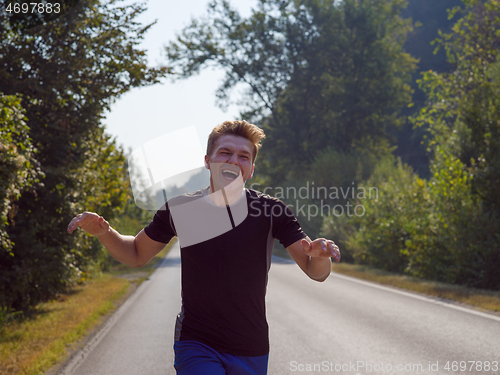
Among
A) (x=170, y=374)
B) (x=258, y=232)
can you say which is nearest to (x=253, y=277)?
(x=258, y=232)

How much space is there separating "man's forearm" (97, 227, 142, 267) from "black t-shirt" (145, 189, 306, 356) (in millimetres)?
329

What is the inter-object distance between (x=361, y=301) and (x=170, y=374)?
24.0ft

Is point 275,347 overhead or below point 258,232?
below

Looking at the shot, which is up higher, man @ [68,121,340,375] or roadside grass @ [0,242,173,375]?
man @ [68,121,340,375]

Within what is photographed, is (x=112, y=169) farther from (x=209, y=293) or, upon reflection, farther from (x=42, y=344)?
(x=209, y=293)

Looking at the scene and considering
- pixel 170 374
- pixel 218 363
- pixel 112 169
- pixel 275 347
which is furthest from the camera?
pixel 112 169

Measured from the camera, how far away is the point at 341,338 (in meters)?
8.88

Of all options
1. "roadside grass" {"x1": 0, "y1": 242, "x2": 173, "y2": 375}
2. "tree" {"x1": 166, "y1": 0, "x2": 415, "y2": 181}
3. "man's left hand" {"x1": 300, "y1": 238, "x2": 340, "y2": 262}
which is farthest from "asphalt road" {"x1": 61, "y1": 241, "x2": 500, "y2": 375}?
"tree" {"x1": 166, "y1": 0, "x2": 415, "y2": 181}

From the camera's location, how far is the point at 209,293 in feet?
9.95

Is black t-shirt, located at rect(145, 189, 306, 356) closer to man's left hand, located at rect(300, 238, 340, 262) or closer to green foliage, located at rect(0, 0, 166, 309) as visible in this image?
man's left hand, located at rect(300, 238, 340, 262)

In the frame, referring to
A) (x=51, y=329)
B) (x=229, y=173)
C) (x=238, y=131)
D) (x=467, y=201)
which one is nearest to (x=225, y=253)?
(x=229, y=173)

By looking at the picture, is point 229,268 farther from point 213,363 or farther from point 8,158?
point 8,158

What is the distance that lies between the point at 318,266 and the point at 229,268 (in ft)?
1.58

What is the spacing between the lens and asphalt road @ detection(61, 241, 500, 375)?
7.15m
